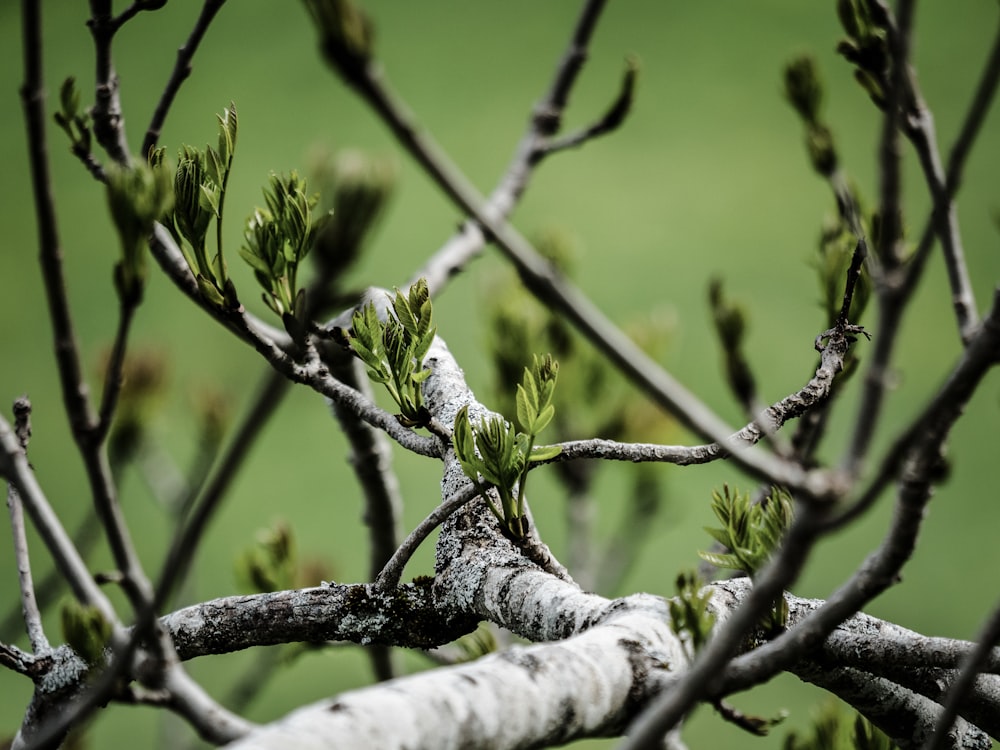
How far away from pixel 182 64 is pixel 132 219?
A: 0.26m

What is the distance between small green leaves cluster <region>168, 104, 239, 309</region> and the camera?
0.35 metres

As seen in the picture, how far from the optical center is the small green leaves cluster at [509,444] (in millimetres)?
328

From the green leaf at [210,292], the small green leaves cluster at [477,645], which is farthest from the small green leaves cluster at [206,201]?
the small green leaves cluster at [477,645]

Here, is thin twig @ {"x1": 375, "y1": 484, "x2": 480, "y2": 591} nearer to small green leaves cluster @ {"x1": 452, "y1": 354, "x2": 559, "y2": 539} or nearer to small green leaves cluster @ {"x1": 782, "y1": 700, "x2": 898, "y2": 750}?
small green leaves cluster @ {"x1": 452, "y1": 354, "x2": 559, "y2": 539}

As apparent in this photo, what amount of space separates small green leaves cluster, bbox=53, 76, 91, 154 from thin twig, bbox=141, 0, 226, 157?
1.1 inches

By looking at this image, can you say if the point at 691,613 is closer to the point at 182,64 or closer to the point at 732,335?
the point at 732,335

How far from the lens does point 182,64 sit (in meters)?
0.44

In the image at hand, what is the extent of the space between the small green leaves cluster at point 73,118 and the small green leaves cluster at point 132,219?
225 millimetres

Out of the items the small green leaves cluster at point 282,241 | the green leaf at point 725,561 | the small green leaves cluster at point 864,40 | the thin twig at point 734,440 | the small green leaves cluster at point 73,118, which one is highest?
the small green leaves cluster at point 73,118

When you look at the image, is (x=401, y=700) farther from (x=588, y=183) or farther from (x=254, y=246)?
(x=588, y=183)

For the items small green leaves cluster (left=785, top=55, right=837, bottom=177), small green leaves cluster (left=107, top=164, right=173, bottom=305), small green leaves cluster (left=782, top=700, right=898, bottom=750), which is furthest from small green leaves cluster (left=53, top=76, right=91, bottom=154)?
small green leaves cluster (left=782, top=700, right=898, bottom=750)

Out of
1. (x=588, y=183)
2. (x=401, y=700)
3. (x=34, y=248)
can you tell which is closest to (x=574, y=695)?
(x=401, y=700)

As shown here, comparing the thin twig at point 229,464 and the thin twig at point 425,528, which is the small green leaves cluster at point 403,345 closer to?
the thin twig at point 425,528

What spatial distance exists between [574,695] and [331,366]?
1.11 ft
